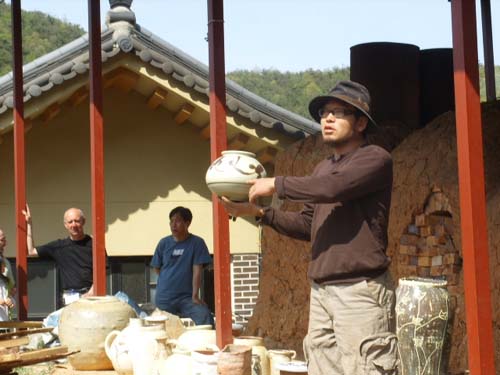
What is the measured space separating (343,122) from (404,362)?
2.22m

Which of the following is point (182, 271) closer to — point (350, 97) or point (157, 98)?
point (157, 98)

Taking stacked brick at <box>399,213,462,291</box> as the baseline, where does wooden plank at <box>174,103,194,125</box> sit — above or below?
above

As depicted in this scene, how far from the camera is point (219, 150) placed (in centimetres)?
671

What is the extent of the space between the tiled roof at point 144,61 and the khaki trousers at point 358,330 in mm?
7083

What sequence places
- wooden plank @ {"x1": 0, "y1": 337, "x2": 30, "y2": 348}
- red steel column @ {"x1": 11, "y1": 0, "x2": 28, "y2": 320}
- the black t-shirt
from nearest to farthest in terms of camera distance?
1. wooden plank @ {"x1": 0, "y1": 337, "x2": 30, "y2": 348}
2. red steel column @ {"x1": 11, "y1": 0, "x2": 28, "y2": 320}
3. the black t-shirt

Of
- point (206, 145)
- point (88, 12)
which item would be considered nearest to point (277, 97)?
point (206, 145)

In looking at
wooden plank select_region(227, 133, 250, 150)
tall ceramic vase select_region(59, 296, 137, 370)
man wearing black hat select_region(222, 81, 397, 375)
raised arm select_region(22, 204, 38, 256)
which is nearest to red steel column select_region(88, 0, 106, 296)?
tall ceramic vase select_region(59, 296, 137, 370)

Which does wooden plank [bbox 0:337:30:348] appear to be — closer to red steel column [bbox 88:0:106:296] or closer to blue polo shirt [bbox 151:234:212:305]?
red steel column [bbox 88:0:106:296]

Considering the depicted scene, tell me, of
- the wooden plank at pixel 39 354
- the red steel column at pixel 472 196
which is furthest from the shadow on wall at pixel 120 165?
the red steel column at pixel 472 196

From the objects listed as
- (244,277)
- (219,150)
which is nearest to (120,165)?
(244,277)

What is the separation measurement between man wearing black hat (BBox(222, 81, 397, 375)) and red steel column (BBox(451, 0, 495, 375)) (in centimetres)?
38

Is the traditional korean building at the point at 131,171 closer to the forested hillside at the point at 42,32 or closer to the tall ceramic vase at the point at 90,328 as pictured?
the tall ceramic vase at the point at 90,328

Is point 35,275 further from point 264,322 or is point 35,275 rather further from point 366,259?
point 366,259

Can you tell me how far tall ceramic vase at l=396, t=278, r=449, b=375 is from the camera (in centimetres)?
657
